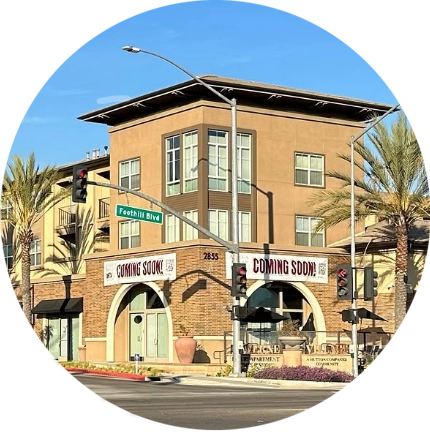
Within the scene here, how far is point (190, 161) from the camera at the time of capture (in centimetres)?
4206

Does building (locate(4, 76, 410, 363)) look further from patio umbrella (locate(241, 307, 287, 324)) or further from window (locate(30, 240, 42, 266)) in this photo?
window (locate(30, 240, 42, 266))

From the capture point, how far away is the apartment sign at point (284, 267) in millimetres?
40688

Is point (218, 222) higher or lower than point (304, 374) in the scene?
higher

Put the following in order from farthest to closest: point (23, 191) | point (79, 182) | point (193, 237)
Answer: point (193, 237), point (79, 182), point (23, 191)

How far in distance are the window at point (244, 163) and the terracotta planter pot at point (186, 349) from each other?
705 centimetres

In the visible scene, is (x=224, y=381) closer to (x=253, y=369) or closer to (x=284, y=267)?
(x=253, y=369)

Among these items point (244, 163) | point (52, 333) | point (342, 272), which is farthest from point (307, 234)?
point (342, 272)

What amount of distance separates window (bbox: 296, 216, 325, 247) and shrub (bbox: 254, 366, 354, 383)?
9.65 m

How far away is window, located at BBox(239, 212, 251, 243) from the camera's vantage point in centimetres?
4153

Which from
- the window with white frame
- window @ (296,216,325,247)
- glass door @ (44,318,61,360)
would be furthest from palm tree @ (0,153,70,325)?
window @ (296,216,325,247)

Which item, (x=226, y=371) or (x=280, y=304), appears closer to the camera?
(x=226, y=371)

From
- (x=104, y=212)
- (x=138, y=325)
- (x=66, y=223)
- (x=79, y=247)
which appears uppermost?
(x=104, y=212)

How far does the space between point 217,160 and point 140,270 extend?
5779 millimetres

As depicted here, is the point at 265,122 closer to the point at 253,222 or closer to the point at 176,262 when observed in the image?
the point at 253,222
